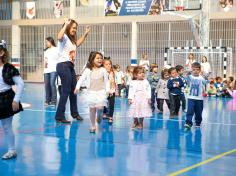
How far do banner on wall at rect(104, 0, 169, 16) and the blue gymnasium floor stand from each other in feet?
52.1

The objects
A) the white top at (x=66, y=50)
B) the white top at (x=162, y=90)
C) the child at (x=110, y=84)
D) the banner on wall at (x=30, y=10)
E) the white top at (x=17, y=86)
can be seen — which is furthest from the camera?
the banner on wall at (x=30, y=10)

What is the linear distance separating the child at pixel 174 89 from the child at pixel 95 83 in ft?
10.3

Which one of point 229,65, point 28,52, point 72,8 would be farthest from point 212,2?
point 28,52

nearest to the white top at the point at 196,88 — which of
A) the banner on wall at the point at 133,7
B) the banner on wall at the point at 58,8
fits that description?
the banner on wall at the point at 133,7

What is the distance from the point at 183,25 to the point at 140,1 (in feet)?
8.71

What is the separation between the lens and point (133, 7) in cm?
2516

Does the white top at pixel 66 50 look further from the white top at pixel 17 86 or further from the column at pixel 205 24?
the column at pixel 205 24

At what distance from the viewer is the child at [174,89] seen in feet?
34.9

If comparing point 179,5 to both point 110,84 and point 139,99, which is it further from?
point 139,99

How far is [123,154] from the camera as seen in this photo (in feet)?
18.9

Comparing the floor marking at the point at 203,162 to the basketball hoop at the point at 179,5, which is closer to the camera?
the floor marking at the point at 203,162

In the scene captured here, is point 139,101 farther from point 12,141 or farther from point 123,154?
point 12,141

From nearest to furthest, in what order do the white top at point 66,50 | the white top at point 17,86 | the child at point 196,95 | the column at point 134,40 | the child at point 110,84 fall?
1. the white top at point 17,86
2. the white top at point 66,50
3. the child at point 196,95
4. the child at point 110,84
5. the column at point 134,40

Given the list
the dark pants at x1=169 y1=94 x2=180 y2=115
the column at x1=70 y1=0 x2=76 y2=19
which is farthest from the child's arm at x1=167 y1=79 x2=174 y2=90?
the column at x1=70 y1=0 x2=76 y2=19
